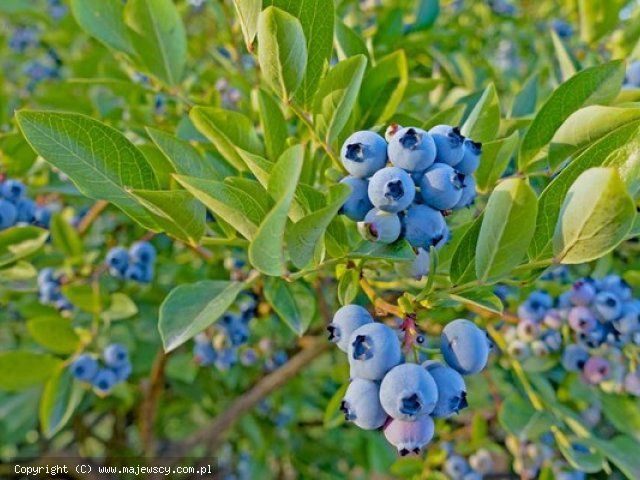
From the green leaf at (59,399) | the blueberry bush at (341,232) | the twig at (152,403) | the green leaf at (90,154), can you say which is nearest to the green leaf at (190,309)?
the blueberry bush at (341,232)

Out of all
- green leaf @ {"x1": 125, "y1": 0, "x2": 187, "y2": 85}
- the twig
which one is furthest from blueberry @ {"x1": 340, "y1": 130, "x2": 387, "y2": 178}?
the twig

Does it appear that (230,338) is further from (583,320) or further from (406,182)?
(406,182)

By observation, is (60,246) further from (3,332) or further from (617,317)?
(3,332)

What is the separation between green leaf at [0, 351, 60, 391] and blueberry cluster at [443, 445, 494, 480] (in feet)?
3.42

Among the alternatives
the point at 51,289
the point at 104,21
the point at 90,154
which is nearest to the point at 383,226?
the point at 90,154

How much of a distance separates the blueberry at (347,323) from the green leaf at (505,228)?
5.6 inches

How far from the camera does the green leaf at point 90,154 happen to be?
831 millimetres

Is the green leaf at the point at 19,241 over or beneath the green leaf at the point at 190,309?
beneath

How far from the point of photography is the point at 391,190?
72 centimetres

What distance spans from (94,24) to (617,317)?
1.12m

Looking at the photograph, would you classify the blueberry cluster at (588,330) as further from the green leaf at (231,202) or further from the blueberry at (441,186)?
the green leaf at (231,202)

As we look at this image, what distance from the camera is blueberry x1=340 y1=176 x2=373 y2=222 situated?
0.78 m

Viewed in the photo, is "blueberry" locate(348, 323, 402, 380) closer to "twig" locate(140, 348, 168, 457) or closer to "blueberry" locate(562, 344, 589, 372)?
"blueberry" locate(562, 344, 589, 372)

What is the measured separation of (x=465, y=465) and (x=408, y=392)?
1220 millimetres
